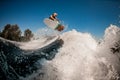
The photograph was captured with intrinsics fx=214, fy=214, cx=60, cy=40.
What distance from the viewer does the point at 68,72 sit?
2.99 m

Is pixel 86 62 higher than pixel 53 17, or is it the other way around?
pixel 53 17

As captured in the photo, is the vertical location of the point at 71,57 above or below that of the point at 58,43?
below

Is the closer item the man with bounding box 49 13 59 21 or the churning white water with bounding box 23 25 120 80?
the churning white water with bounding box 23 25 120 80

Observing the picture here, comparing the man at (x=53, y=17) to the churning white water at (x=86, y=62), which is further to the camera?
the man at (x=53, y=17)

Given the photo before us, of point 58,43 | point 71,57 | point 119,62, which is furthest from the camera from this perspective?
point 58,43

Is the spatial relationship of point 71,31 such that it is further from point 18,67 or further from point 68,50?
point 18,67

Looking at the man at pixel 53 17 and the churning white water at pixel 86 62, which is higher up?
the man at pixel 53 17

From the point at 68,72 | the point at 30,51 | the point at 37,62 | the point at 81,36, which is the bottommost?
the point at 68,72

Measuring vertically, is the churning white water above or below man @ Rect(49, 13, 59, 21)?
below

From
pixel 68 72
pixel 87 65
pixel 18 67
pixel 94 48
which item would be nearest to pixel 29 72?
pixel 18 67

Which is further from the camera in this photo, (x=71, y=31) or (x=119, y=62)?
(x=71, y=31)

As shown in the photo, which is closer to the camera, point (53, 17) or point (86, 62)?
point (86, 62)

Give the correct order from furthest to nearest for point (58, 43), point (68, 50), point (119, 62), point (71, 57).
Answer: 1. point (58, 43)
2. point (68, 50)
3. point (71, 57)
4. point (119, 62)

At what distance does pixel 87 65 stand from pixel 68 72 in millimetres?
282
